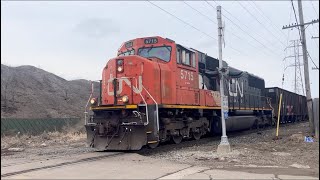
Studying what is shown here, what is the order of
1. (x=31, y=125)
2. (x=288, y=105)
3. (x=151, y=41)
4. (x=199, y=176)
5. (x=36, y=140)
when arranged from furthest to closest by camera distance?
(x=288, y=105), (x=31, y=125), (x=36, y=140), (x=151, y=41), (x=199, y=176)

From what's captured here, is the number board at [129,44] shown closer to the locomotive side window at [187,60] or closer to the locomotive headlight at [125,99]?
the locomotive side window at [187,60]

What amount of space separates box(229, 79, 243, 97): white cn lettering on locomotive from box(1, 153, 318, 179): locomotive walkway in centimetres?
1065

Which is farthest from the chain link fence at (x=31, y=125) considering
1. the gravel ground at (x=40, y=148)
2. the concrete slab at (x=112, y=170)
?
the concrete slab at (x=112, y=170)

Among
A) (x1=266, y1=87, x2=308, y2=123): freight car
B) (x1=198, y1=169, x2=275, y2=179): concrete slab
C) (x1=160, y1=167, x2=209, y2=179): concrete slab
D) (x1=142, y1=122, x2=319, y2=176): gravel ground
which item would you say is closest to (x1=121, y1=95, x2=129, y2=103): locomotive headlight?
(x1=142, y1=122, x2=319, y2=176): gravel ground

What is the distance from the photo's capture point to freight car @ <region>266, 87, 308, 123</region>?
31.1 metres

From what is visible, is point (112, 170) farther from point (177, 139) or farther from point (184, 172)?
point (177, 139)

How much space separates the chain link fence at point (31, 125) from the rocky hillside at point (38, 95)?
848cm

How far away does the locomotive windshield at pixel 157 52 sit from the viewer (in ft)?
46.8

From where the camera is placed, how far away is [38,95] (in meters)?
42.1

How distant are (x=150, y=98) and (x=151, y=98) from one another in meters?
0.14

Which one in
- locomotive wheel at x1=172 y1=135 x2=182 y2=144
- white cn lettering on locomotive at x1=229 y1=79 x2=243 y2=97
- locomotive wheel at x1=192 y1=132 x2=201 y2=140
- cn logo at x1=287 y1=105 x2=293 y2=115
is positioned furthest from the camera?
cn logo at x1=287 y1=105 x2=293 y2=115

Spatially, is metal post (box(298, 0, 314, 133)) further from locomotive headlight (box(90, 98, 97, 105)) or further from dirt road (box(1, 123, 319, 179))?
locomotive headlight (box(90, 98, 97, 105))

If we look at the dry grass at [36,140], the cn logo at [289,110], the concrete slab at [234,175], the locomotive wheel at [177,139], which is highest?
the cn logo at [289,110]

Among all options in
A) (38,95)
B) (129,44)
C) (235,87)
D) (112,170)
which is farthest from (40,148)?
(38,95)
